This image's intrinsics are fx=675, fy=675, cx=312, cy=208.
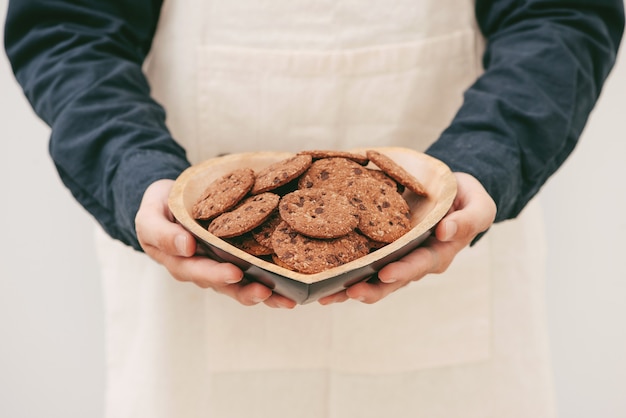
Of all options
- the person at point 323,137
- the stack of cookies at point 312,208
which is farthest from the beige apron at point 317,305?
the stack of cookies at point 312,208

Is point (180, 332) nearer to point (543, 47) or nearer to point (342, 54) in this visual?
point (342, 54)

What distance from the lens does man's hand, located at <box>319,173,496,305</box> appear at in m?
0.57

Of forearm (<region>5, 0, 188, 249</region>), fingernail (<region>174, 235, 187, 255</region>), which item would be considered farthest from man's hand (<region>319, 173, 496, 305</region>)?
forearm (<region>5, 0, 188, 249</region>)

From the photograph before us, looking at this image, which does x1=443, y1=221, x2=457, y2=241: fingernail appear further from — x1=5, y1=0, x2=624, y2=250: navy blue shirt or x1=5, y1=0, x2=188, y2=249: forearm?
x1=5, y1=0, x2=188, y2=249: forearm

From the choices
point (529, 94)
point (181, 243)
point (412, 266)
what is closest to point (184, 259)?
point (181, 243)

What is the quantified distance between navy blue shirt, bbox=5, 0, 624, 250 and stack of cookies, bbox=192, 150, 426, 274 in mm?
95

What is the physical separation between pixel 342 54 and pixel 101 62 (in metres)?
0.28

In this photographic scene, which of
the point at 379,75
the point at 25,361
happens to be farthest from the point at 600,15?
the point at 25,361

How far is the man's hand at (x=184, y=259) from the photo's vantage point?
56cm

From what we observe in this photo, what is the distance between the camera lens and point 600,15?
2.73ft

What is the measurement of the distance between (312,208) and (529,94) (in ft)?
1.09

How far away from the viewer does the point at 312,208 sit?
0.60m

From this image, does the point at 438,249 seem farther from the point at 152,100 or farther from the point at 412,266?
the point at 152,100

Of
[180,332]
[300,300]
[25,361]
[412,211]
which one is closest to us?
[300,300]
